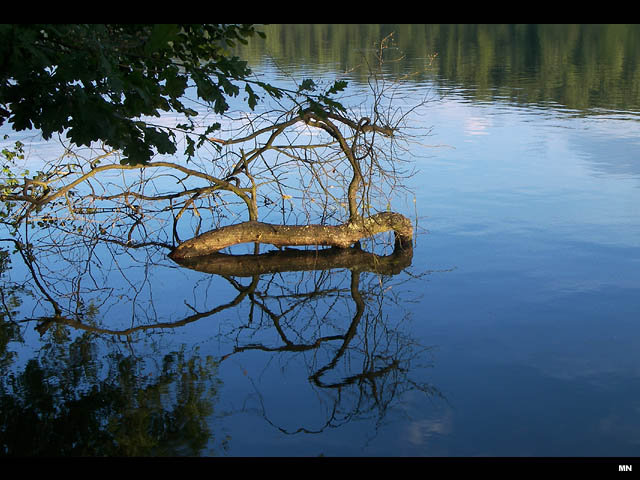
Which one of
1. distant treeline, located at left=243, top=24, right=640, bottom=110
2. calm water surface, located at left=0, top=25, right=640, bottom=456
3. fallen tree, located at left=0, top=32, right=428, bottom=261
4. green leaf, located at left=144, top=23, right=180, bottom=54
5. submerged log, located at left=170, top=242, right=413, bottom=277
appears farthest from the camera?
distant treeline, located at left=243, top=24, right=640, bottom=110

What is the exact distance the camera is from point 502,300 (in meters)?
7.12

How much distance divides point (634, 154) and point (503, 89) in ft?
30.9

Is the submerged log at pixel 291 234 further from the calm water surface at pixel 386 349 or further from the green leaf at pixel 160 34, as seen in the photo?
the green leaf at pixel 160 34

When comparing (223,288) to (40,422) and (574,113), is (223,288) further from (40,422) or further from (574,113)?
(574,113)

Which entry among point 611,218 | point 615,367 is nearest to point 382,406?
point 615,367

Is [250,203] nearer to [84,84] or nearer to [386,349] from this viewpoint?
[386,349]

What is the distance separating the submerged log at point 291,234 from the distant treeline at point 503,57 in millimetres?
4785

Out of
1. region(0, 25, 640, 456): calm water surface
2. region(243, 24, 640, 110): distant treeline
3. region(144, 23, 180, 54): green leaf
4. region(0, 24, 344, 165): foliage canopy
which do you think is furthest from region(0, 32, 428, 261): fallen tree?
region(243, 24, 640, 110): distant treeline

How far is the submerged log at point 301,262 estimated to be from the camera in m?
8.24

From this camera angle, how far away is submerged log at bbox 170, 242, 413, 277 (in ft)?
27.0

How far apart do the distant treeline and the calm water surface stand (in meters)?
4.96

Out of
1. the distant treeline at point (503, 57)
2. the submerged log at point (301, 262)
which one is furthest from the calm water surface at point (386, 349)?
the distant treeline at point (503, 57)

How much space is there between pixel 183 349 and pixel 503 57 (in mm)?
26732

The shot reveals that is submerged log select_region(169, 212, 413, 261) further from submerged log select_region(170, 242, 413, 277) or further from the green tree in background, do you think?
the green tree in background
